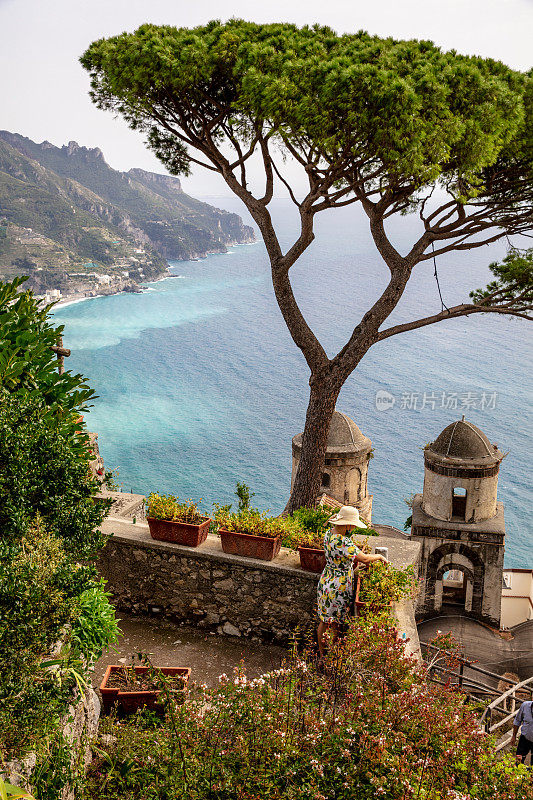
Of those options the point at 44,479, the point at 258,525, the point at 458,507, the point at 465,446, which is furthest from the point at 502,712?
the point at 458,507

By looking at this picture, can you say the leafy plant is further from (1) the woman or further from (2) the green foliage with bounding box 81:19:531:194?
(1) the woman

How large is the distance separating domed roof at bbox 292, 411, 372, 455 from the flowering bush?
11950 millimetres

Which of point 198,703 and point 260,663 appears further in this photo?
point 260,663

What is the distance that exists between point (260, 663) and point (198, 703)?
2059 mm

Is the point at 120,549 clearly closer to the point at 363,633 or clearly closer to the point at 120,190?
the point at 363,633

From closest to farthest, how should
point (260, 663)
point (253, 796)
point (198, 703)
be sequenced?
point (253, 796)
point (198, 703)
point (260, 663)

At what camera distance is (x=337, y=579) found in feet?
16.9

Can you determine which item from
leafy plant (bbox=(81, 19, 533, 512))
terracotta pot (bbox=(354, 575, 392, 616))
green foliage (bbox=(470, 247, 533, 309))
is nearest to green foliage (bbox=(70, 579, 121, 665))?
terracotta pot (bbox=(354, 575, 392, 616))

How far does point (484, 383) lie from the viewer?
276 ft

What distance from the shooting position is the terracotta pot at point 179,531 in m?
6.18

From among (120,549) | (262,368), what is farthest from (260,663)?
(262,368)

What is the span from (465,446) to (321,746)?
14.3m

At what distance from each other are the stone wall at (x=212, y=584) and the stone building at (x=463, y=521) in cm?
1103

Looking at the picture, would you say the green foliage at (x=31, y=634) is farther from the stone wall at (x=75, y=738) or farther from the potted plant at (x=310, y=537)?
the potted plant at (x=310, y=537)
